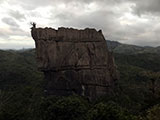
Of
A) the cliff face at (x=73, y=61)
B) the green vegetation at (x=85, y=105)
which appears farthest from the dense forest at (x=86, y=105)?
the cliff face at (x=73, y=61)

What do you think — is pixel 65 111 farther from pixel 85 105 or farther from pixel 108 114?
pixel 108 114

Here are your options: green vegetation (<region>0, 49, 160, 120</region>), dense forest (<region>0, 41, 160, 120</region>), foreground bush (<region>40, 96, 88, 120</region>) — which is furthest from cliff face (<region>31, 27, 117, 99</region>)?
foreground bush (<region>40, 96, 88, 120</region>)

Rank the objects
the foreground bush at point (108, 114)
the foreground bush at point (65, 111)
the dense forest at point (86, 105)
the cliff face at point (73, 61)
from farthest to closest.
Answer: the cliff face at point (73, 61) < the foreground bush at point (65, 111) < the dense forest at point (86, 105) < the foreground bush at point (108, 114)

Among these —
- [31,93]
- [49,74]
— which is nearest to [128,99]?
[49,74]

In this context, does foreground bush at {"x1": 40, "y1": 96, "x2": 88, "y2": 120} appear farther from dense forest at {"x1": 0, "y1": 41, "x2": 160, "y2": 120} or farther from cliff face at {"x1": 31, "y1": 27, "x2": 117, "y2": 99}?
cliff face at {"x1": 31, "y1": 27, "x2": 117, "y2": 99}

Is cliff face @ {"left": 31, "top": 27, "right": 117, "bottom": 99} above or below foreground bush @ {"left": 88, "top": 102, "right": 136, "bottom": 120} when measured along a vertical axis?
above

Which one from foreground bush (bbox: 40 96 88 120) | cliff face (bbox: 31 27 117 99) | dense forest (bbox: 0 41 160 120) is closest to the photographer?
dense forest (bbox: 0 41 160 120)

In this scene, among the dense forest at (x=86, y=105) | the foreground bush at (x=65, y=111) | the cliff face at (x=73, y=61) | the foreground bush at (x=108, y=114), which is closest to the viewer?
→ the foreground bush at (x=108, y=114)

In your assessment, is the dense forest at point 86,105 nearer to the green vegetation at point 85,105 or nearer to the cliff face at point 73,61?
the green vegetation at point 85,105

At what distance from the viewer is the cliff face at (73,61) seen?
6762 cm

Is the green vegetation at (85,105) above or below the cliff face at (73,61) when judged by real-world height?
below

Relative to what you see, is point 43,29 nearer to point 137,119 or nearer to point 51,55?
point 51,55

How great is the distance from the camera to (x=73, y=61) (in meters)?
68.2

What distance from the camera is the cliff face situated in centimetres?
6762
